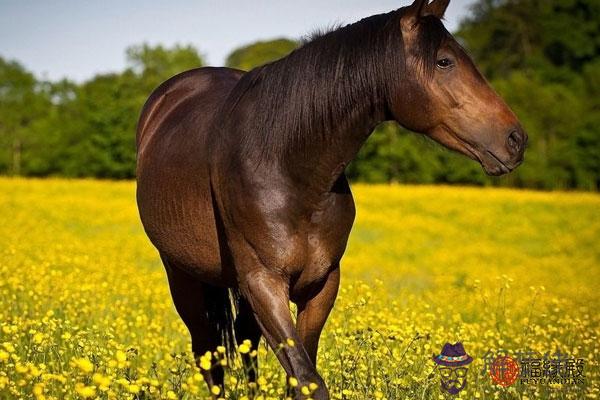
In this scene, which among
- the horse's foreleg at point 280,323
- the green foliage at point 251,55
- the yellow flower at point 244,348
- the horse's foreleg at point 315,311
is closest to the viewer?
the yellow flower at point 244,348

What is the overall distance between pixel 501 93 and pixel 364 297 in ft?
122

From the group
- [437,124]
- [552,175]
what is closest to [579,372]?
[437,124]

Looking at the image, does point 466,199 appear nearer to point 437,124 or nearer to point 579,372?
point 579,372

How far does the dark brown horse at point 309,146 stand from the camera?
3104 mm

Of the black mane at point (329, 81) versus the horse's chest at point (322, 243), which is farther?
the horse's chest at point (322, 243)

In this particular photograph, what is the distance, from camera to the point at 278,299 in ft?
10.7

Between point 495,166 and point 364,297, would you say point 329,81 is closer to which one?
point 495,166

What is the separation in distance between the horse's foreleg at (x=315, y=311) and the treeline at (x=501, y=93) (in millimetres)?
25356

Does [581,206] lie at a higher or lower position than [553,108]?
lower

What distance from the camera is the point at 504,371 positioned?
15.4 ft

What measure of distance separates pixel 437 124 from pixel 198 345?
8.48 feet

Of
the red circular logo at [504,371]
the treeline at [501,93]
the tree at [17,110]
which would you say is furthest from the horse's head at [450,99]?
the tree at [17,110]

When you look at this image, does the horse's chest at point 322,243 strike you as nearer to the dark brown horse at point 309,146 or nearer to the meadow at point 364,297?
the dark brown horse at point 309,146

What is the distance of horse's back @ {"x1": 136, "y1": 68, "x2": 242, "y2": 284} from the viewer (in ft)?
12.8
